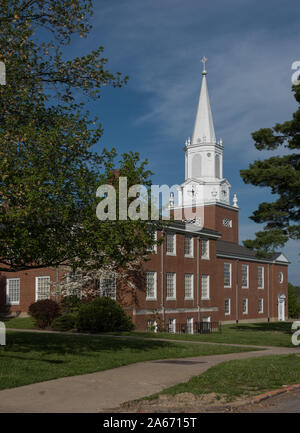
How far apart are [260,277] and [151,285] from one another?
971 inches

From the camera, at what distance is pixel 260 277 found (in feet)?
195

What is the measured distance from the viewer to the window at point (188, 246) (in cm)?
4254

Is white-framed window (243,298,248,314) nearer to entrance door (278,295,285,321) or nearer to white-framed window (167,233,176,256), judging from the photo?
entrance door (278,295,285,321)

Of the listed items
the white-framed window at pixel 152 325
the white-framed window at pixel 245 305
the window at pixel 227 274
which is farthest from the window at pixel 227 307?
the white-framed window at pixel 152 325

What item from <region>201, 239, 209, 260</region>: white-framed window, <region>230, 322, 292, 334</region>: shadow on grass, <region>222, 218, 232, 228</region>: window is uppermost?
<region>222, 218, 232, 228</region>: window

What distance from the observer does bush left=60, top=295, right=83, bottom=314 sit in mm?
34656

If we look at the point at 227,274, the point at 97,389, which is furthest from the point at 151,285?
the point at 97,389

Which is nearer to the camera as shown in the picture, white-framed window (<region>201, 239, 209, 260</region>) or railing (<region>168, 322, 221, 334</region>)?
railing (<region>168, 322, 221, 334</region>)

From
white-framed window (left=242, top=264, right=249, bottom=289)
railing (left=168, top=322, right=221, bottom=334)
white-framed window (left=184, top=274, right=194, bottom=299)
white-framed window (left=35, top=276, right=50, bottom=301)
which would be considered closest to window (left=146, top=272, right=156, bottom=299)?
railing (left=168, top=322, right=221, bottom=334)

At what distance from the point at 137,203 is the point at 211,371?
5961 mm

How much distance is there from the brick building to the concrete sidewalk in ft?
24.3

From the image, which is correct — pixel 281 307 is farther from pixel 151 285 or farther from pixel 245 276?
pixel 151 285

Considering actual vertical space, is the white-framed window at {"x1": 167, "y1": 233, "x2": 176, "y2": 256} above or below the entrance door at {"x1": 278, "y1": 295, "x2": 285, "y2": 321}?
above
